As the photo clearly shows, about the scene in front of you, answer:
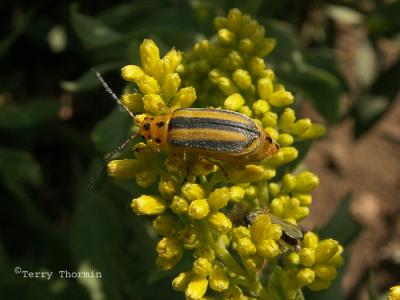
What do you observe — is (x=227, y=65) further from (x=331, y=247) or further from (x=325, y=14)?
(x=325, y=14)

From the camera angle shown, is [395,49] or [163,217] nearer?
[163,217]

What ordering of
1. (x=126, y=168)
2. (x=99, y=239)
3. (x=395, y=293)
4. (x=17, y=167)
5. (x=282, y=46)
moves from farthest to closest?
(x=282, y=46) < (x=17, y=167) < (x=99, y=239) < (x=126, y=168) < (x=395, y=293)

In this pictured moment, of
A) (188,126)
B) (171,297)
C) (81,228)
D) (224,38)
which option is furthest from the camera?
(81,228)

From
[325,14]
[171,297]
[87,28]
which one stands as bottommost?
[171,297]

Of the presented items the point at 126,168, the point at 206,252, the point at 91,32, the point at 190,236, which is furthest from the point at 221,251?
the point at 91,32

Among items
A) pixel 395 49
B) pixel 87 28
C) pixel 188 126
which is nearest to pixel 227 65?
pixel 188 126

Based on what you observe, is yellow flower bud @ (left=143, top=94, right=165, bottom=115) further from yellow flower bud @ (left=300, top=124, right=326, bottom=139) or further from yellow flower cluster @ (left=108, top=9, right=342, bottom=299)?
yellow flower bud @ (left=300, top=124, right=326, bottom=139)

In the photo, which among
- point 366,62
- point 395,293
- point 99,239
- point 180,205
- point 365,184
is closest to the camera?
point 395,293

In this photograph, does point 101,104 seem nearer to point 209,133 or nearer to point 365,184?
point 365,184
